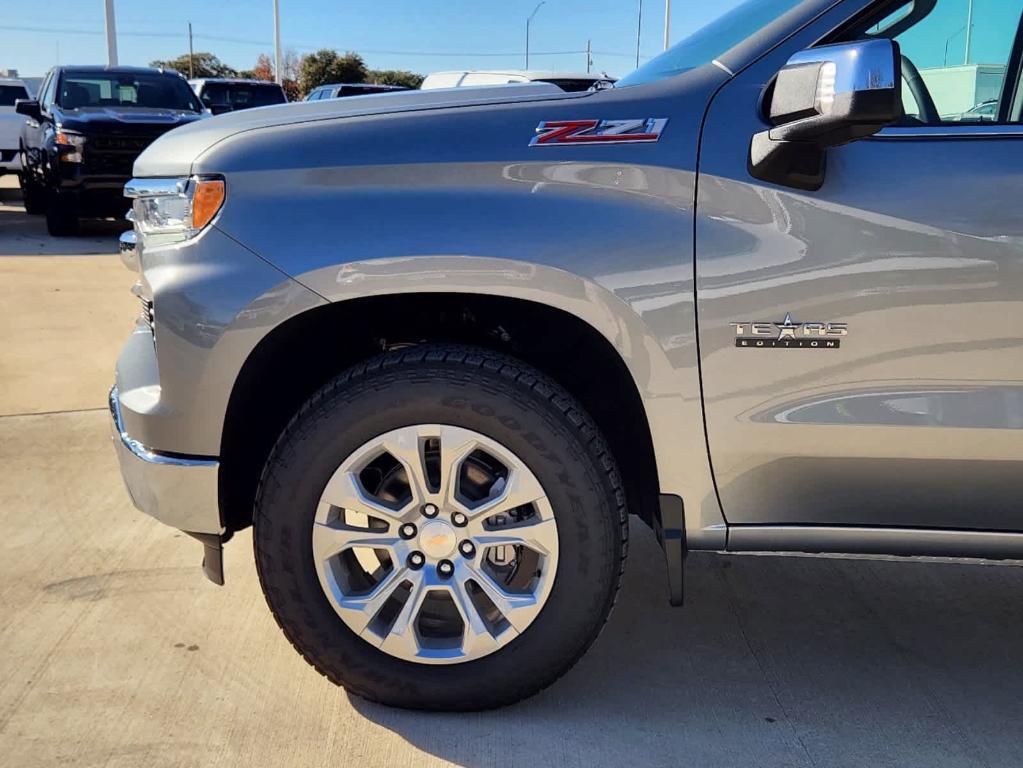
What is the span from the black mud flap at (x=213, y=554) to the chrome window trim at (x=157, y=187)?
806mm

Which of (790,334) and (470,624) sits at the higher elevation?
(790,334)

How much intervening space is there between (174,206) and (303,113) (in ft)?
1.24

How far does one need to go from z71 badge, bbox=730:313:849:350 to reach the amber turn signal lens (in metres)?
1.18

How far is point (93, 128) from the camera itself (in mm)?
10438

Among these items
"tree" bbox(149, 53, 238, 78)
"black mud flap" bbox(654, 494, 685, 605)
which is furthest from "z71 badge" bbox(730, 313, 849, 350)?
"tree" bbox(149, 53, 238, 78)

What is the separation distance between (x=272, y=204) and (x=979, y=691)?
2136 millimetres

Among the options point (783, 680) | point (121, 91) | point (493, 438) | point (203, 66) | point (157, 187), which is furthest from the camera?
point (203, 66)

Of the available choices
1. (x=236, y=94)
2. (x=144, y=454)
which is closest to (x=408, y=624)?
(x=144, y=454)

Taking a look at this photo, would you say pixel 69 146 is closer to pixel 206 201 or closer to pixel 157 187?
pixel 157 187

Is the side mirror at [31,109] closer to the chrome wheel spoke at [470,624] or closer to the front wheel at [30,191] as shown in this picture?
the front wheel at [30,191]

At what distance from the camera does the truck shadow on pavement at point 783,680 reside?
2410 mm

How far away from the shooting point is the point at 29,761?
2.32 m

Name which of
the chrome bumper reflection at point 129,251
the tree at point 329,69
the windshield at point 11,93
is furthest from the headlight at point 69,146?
the tree at point 329,69

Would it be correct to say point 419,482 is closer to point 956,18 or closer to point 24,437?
point 956,18
